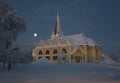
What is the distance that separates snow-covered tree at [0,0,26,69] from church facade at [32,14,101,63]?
146ft

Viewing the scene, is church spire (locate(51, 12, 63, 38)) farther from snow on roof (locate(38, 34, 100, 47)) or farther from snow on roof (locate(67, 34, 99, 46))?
snow on roof (locate(67, 34, 99, 46))

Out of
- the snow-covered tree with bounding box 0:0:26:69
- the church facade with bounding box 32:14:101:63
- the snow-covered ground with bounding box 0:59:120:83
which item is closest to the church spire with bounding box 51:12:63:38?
the church facade with bounding box 32:14:101:63

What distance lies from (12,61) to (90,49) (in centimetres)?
5021

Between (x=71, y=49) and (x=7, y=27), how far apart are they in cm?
4794

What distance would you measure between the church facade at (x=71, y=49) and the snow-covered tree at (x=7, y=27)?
4442 centimetres

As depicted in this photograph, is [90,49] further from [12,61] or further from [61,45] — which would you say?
[12,61]

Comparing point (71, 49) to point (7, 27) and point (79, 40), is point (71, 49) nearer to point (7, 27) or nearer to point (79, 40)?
point (79, 40)

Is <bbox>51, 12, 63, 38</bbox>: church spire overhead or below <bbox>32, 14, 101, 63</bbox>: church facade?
overhead

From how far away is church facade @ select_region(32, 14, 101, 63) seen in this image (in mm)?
76875

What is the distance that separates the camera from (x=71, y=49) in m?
77.4

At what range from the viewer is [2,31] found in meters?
29.2

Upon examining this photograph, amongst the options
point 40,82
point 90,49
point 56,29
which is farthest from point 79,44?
point 40,82

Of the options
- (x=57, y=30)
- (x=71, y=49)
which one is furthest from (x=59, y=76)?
(x=57, y=30)

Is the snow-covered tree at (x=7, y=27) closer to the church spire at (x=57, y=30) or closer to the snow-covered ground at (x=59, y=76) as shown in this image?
the snow-covered ground at (x=59, y=76)
